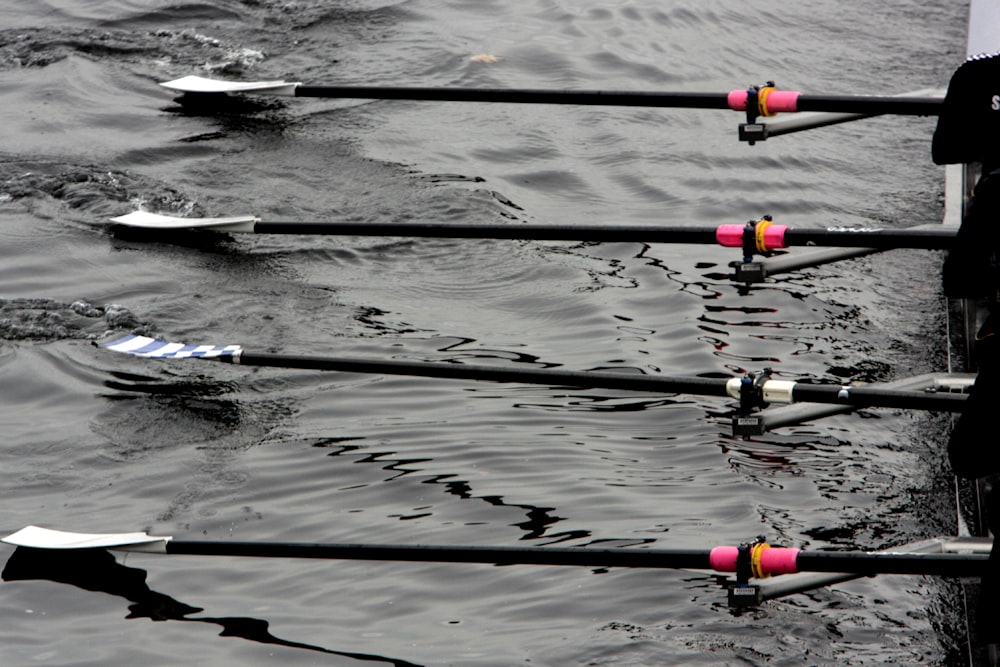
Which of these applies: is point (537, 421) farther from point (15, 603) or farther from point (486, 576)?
point (15, 603)

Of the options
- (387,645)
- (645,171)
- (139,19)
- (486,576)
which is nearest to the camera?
(387,645)

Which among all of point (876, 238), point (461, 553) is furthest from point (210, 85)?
point (461, 553)

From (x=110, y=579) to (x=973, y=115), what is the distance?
10.6ft

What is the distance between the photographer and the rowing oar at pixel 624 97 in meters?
5.67

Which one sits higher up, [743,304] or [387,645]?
[743,304]

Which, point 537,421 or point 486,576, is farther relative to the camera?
point 537,421

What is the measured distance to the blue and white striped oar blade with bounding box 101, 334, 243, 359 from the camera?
17.3 feet

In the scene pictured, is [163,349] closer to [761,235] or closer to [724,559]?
[761,235]

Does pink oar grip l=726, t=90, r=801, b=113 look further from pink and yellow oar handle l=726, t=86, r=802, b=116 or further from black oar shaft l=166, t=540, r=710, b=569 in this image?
black oar shaft l=166, t=540, r=710, b=569

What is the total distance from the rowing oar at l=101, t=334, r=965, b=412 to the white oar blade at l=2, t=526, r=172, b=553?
1.05 m

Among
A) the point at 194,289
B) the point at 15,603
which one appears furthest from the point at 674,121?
the point at 15,603

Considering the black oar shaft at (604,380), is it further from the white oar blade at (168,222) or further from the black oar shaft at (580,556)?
the white oar blade at (168,222)

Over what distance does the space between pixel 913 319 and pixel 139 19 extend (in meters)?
6.29

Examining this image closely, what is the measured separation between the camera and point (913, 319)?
5.95 m
